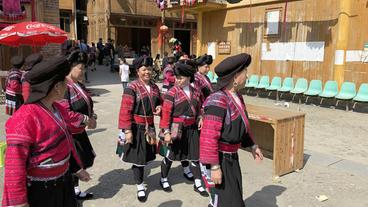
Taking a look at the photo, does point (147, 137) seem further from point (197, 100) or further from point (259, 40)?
point (259, 40)

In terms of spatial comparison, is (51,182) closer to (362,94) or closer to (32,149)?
(32,149)

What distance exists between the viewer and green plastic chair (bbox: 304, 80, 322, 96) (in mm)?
11827

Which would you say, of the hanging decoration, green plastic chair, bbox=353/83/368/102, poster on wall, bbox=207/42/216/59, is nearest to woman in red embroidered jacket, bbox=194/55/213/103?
green plastic chair, bbox=353/83/368/102

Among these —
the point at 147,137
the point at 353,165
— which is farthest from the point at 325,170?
the point at 147,137

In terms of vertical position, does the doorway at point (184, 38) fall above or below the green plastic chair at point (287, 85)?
above

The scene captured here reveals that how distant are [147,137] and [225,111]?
182 centimetres

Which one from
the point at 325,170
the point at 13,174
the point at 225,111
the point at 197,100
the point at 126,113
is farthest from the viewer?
the point at 325,170

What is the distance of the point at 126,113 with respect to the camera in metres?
4.48

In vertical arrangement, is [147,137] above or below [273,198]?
above

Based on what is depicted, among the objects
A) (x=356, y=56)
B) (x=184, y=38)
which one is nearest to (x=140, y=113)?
(x=356, y=56)

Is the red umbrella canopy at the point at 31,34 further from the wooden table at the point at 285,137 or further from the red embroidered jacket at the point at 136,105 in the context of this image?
the wooden table at the point at 285,137

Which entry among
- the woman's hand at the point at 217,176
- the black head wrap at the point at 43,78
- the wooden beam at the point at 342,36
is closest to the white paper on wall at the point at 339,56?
the wooden beam at the point at 342,36

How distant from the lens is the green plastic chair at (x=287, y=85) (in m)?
12.7

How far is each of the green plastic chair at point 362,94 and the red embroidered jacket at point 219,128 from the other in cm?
872
